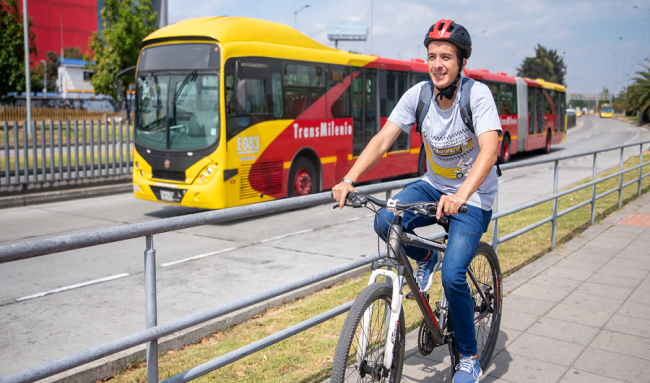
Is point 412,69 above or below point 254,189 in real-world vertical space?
above

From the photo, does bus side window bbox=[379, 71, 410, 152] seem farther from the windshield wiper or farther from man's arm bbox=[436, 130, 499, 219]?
man's arm bbox=[436, 130, 499, 219]

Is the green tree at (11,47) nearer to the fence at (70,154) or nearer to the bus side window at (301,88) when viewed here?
the fence at (70,154)

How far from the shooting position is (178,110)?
10.3m

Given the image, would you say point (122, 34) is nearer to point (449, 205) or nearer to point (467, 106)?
point (467, 106)

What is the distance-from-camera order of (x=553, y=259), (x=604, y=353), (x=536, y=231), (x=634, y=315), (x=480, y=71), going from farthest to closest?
(x=480, y=71)
(x=536, y=231)
(x=553, y=259)
(x=634, y=315)
(x=604, y=353)

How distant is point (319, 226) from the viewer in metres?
9.52

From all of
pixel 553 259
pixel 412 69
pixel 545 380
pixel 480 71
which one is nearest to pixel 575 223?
pixel 553 259

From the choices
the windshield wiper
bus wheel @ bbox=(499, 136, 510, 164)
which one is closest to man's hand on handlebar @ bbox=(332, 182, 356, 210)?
the windshield wiper

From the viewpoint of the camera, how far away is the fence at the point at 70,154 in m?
→ 12.5

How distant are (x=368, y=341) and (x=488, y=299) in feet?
4.42

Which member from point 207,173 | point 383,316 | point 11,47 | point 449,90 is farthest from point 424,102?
point 11,47

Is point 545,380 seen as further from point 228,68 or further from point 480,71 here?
point 480,71

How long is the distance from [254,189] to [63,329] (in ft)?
18.9

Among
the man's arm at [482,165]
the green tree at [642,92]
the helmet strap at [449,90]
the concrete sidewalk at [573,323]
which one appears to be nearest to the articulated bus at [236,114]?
the concrete sidewalk at [573,323]
